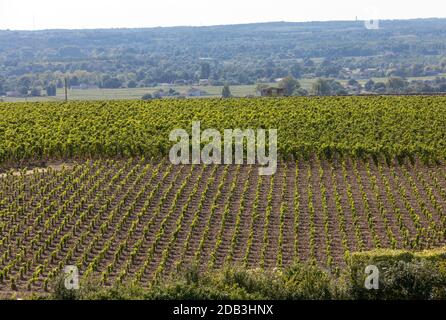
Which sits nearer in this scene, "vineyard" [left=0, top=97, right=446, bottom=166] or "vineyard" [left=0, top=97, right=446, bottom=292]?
"vineyard" [left=0, top=97, right=446, bottom=292]

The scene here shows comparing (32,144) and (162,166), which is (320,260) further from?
(32,144)

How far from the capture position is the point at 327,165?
32719mm

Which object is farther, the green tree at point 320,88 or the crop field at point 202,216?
the green tree at point 320,88

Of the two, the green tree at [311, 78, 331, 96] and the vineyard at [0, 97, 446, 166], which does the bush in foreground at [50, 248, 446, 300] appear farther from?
the green tree at [311, 78, 331, 96]

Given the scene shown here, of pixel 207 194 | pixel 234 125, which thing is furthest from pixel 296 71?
pixel 207 194

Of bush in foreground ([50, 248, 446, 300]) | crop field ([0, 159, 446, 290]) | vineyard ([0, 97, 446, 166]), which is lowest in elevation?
crop field ([0, 159, 446, 290])

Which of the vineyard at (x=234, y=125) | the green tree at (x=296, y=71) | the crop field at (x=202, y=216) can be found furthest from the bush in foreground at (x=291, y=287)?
the green tree at (x=296, y=71)

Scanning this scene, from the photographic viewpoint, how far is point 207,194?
2850 cm

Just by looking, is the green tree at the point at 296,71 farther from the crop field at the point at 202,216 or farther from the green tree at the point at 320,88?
the crop field at the point at 202,216

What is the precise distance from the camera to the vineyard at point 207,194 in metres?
22.2

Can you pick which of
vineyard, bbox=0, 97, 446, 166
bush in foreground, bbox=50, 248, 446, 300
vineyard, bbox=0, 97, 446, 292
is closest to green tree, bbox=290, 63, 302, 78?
vineyard, bbox=0, 97, 446, 166

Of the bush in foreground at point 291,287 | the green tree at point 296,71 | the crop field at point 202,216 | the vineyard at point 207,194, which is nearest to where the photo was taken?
the bush in foreground at point 291,287

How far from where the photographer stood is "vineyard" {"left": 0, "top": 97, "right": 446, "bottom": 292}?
22.2 meters
